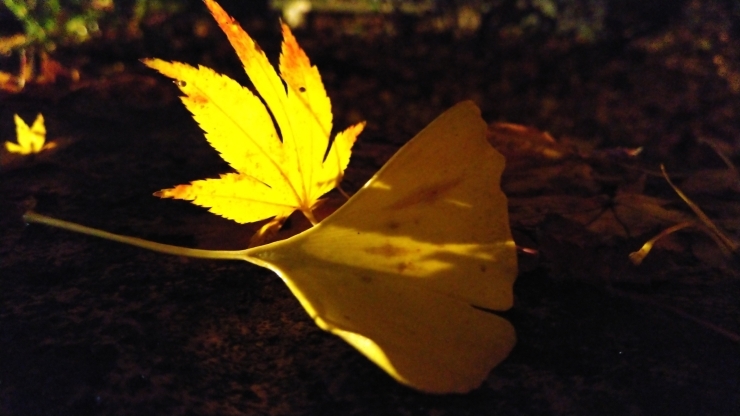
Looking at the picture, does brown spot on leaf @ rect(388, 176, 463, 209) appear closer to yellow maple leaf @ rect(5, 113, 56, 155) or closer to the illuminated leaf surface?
the illuminated leaf surface

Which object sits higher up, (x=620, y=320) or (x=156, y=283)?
(x=156, y=283)

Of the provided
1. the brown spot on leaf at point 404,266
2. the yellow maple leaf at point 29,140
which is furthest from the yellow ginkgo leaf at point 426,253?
the yellow maple leaf at point 29,140

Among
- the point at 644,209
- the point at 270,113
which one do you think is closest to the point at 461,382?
the point at 270,113

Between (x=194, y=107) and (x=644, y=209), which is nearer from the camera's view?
(x=194, y=107)

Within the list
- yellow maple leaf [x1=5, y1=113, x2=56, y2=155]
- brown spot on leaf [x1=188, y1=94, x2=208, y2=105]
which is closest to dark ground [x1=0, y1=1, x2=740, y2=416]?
yellow maple leaf [x1=5, y1=113, x2=56, y2=155]

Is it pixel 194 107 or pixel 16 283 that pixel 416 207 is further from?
pixel 16 283

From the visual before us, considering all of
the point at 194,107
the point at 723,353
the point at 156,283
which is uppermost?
the point at 194,107
